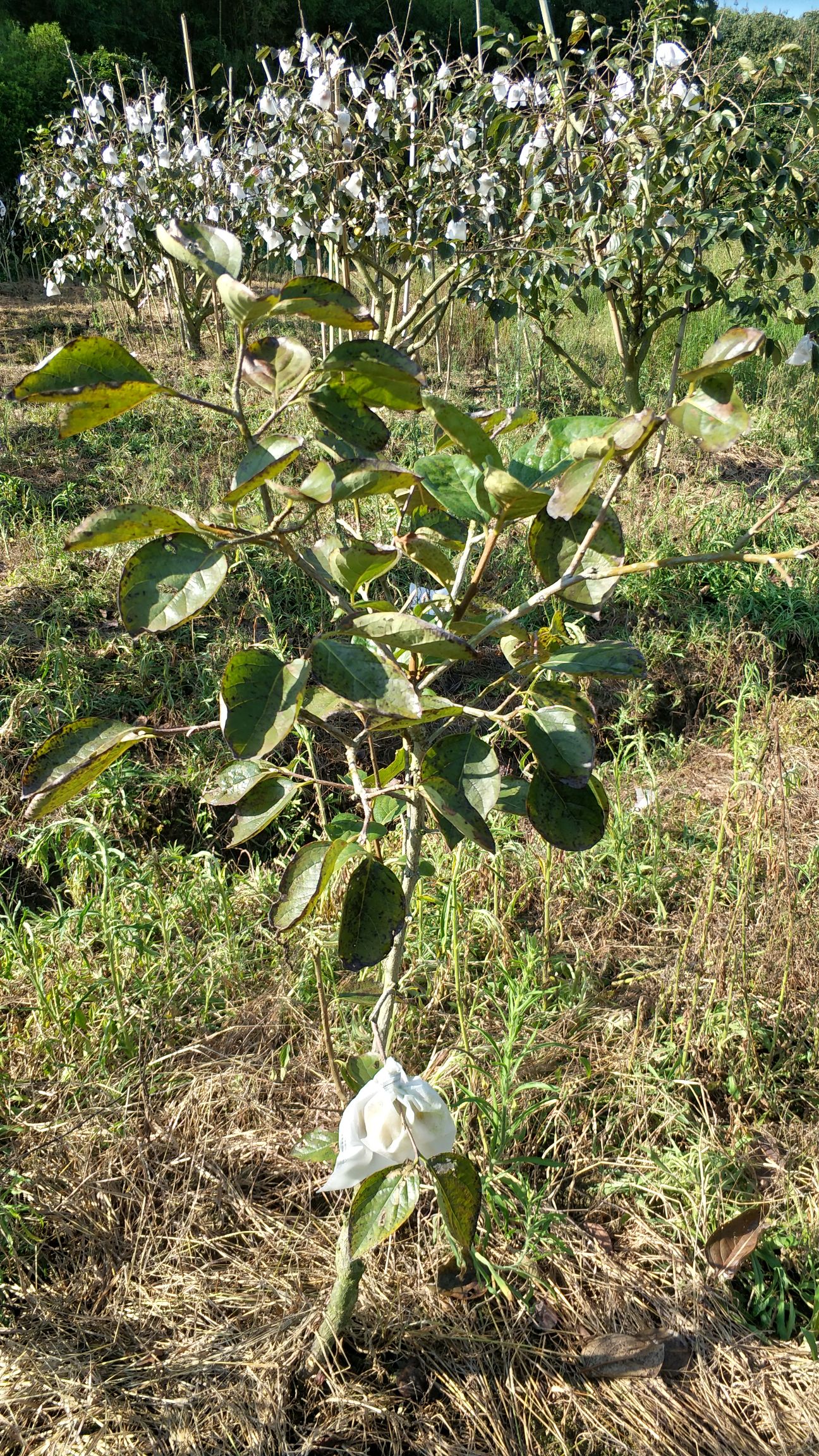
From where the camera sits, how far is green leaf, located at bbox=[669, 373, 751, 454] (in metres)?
0.59

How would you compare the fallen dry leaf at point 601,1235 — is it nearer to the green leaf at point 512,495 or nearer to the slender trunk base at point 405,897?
the slender trunk base at point 405,897

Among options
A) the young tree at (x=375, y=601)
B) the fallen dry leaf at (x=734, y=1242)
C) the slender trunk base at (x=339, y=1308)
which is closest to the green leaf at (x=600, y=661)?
the young tree at (x=375, y=601)

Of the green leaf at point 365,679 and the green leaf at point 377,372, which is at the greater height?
the green leaf at point 377,372

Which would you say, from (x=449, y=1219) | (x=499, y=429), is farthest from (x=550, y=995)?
(x=499, y=429)

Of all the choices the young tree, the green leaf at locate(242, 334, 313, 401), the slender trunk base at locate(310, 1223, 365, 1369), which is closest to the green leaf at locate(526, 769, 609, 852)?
the young tree

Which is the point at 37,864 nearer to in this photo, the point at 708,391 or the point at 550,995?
the point at 550,995

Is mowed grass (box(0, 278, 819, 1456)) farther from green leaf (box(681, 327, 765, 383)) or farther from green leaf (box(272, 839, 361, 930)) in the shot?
green leaf (box(272, 839, 361, 930))

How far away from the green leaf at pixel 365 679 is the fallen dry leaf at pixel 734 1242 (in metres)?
0.99

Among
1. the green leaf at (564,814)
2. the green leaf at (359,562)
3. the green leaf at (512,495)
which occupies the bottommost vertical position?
the green leaf at (564,814)

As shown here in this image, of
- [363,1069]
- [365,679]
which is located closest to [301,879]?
[363,1069]

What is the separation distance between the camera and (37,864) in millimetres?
2176

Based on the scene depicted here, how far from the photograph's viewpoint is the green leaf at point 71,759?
0.71 m

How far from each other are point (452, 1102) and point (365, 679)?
92 cm

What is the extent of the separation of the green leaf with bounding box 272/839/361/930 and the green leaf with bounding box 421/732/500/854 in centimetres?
11
